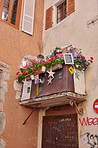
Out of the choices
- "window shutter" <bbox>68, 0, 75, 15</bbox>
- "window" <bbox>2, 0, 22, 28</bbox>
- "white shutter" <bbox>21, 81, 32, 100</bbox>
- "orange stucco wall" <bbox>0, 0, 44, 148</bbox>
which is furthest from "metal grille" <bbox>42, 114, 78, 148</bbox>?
"window" <bbox>2, 0, 22, 28</bbox>

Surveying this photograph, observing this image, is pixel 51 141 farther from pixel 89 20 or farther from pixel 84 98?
pixel 89 20

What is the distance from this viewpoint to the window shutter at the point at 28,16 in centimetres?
737

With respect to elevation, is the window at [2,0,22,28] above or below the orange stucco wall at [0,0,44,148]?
above

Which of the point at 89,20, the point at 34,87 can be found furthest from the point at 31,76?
the point at 89,20

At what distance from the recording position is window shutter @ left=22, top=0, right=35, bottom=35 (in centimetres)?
737

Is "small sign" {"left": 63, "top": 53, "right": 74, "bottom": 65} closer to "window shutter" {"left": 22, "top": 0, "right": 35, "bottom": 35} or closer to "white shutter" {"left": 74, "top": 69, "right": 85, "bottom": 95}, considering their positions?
"white shutter" {"left": 74, "top": 69, "right": 85, "bottom": 95}

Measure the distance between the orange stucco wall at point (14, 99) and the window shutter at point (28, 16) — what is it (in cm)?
29

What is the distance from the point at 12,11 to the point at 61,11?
7.09ft

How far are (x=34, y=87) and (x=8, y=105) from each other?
1.11 m

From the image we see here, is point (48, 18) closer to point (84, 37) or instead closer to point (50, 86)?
point (84, 37)

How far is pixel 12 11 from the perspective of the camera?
23.9ft

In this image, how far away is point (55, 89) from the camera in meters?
5.11

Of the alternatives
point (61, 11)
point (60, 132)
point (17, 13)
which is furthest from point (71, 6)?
point (60, 132)

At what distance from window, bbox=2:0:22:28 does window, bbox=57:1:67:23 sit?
176cm
